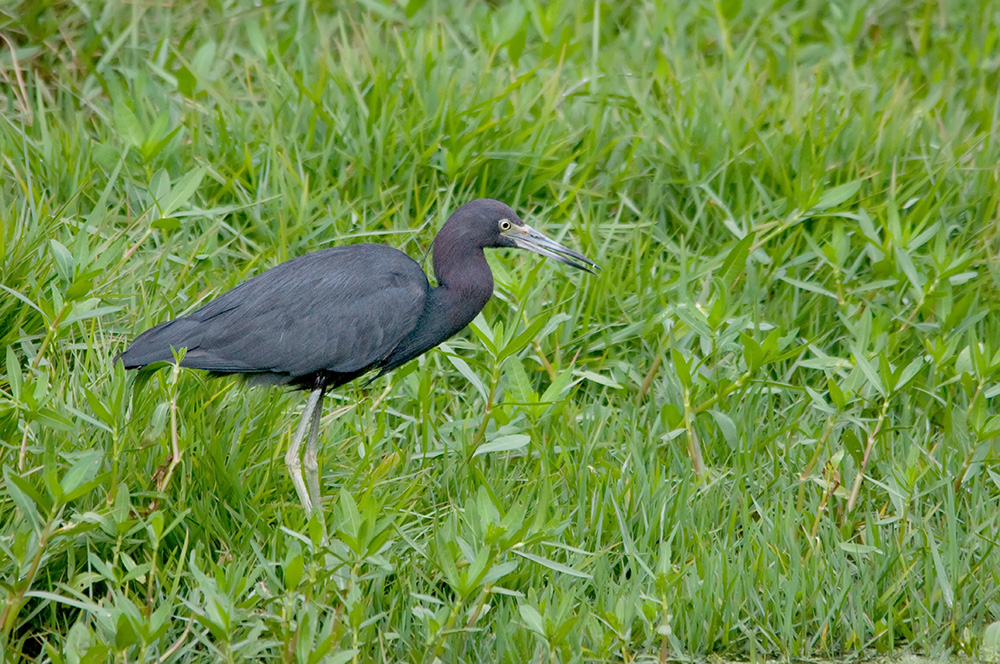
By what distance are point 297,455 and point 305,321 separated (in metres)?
0.43

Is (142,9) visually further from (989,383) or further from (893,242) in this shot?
(989,383)

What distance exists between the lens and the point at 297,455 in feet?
12.6

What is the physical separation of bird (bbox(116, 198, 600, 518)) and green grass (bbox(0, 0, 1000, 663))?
150mm

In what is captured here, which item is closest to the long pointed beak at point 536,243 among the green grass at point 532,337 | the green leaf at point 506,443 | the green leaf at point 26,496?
the green grass at point 532,337

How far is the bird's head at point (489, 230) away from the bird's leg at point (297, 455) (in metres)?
0.66

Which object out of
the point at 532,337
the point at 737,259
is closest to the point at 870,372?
the point at 737,259

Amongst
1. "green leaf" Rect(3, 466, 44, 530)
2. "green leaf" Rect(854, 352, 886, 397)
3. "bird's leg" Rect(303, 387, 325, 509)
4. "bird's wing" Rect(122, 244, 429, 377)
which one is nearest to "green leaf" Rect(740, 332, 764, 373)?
"green leaf" Rect(854, 352, 886, 397)

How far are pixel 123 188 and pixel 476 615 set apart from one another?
2562 mm

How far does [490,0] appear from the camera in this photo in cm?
632

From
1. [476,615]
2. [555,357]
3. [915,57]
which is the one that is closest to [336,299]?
[555,357]

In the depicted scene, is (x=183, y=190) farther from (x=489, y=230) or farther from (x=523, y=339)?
(x=523, y=339)

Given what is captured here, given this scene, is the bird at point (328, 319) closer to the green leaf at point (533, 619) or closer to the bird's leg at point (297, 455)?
the bird's leg at point (297, 455)

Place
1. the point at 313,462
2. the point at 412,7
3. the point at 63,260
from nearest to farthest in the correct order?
1. the point at 63,260
2. the point at 313,462
3. the point at 412,7

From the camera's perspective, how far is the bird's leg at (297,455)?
3688mm
